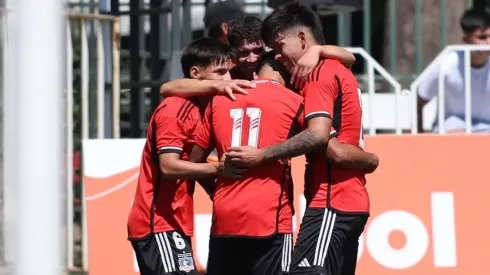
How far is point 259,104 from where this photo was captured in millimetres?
5359

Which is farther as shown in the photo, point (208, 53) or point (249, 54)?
point (249, 54)

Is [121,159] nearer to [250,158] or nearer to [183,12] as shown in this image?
[183,12]

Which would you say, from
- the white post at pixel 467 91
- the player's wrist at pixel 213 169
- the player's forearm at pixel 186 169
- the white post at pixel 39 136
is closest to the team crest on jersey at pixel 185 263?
the player's forearm at pixel 186 169

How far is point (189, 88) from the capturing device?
5734 mm

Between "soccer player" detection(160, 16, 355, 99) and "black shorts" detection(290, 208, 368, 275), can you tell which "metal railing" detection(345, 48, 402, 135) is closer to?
"soccer player" detection(160, 16, 355, 99)

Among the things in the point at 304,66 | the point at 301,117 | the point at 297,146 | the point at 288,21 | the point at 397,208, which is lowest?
the point at 397,208

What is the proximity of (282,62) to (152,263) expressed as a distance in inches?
45.7

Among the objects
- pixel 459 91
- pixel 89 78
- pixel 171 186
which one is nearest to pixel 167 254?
pixel 171 186

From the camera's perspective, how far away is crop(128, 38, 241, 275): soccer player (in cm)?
576

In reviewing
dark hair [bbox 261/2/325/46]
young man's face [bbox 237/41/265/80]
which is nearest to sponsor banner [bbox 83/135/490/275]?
young man's face [bbox 237/41/265/80]

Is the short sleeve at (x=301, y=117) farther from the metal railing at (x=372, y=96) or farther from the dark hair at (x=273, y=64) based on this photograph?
the metal railing at (x=372, y=96)

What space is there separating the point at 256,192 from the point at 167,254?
65 cm

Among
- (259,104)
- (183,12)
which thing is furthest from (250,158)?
(183,12)

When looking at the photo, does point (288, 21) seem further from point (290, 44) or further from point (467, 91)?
point (467, 91)
